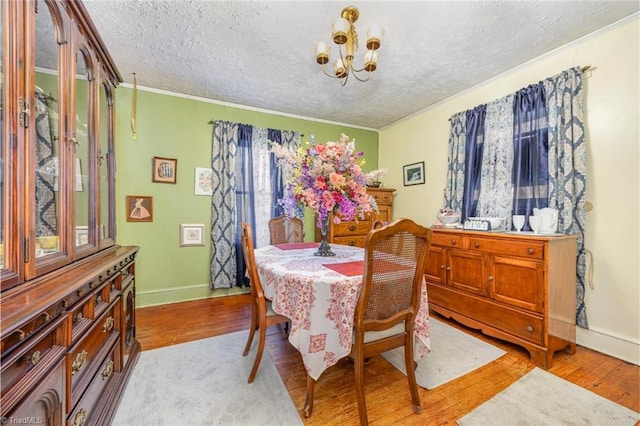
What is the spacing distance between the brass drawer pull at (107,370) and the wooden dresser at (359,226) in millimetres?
2520

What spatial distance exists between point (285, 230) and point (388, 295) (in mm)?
1760

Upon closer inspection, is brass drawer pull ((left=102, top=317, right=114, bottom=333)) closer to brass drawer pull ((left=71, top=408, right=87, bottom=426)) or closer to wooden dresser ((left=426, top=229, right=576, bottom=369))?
brass drawer pull ((left=71, top=408, right=87, bottom=426))

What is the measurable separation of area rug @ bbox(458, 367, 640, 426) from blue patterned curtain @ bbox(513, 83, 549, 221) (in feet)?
4.62

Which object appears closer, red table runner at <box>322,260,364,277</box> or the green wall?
red table runner at <box>322,260,364,277</box>

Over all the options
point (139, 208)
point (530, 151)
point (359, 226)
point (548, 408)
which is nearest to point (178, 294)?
point (139, 208)

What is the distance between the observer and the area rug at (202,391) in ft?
4.57

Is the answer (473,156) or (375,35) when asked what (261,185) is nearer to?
(375,35)

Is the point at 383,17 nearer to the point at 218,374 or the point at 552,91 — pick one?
the point at 552,91

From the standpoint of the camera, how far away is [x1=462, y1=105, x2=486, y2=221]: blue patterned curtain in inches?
113

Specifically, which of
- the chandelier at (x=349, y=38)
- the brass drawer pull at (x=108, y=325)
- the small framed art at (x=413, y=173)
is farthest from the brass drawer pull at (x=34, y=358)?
the small framed art at (x=413, y=173)

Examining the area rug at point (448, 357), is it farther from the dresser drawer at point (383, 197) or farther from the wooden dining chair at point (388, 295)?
the dresser drawer at point (383, 197)

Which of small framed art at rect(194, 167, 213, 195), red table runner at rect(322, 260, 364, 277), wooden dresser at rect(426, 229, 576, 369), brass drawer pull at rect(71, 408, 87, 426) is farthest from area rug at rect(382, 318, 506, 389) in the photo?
small framed art at rect(194, 167, 213, 195)

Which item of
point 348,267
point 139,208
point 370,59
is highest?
point 370,59

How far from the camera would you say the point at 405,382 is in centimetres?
171
